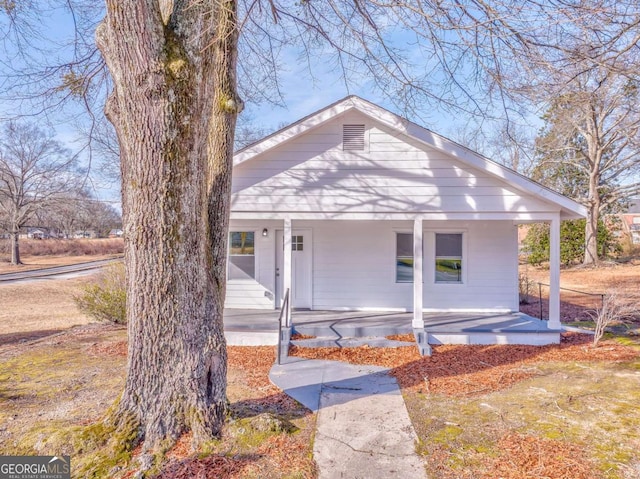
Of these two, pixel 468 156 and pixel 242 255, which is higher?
pixel 468 156

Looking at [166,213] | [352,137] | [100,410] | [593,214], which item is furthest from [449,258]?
[593,214]

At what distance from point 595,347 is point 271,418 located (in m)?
6.52

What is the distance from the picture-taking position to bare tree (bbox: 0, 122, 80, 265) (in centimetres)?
2755

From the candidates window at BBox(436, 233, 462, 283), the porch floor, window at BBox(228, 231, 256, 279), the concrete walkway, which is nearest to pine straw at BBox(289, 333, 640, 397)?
the porch floor

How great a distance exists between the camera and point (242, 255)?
9508 mm

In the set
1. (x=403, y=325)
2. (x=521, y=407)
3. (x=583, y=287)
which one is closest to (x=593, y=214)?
(x=583, y=287)

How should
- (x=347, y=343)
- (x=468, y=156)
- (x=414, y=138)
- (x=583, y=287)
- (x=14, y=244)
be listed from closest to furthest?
(x=347, y=343)
(x=468, y=156)
(x=414, y=138)
(x=583, y=287)
(x=14, y=244)

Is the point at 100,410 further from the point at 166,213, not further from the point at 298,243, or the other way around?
the point at 298,243

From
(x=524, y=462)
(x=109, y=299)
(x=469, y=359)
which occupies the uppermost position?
(x=109, y=299)

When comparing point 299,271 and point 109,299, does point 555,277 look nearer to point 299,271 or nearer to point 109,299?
point 299,271

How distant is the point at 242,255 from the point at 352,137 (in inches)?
155

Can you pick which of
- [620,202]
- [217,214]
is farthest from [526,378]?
[620,202]

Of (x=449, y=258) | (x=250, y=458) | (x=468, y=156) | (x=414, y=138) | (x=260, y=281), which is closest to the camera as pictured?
(x=250, y=458)

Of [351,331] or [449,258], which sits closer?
[351,331]
